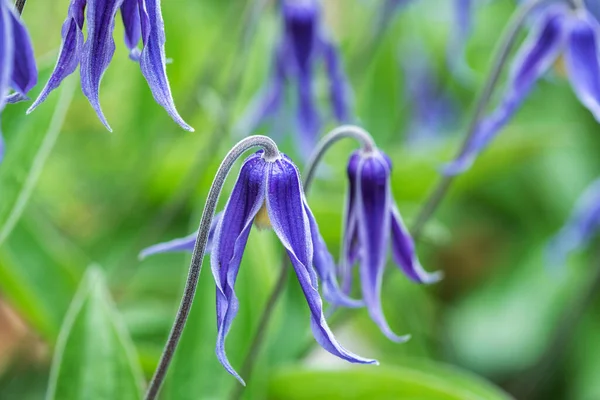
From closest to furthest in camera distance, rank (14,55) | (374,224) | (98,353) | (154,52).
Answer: (14,55)
(154,52)
(374,224)
(98,353)

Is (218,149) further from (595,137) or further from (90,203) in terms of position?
(595,137)

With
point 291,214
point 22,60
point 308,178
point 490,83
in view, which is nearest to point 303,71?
point 490,83

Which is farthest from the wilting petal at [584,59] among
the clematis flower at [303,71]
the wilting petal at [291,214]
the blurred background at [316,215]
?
the wilting petal at [291,214]

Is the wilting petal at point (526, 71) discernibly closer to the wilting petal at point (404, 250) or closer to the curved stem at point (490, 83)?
the curved stem at point (490, 83)

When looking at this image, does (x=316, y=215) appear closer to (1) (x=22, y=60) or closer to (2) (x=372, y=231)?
(2) (x=372, y=231)

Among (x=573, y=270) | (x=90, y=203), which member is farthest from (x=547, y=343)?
(x=90, y=203)
